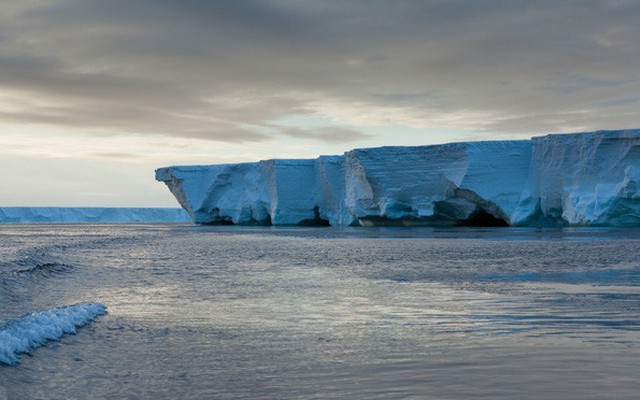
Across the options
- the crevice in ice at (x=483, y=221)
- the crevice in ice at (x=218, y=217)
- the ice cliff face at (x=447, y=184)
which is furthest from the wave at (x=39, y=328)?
the crevice in ice at (x=218, y=217)

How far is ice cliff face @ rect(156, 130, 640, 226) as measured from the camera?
2973 cm

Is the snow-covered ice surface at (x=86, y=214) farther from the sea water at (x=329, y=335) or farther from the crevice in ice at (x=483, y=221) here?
the sea water at (x=329, y=335)

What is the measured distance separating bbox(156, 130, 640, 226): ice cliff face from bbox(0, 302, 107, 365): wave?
2585 cm

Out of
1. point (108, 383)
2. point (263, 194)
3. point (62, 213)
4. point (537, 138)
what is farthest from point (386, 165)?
point (62, 213)

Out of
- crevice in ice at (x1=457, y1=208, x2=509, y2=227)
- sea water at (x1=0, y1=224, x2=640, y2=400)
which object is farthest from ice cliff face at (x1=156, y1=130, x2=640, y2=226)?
sea water at (x1=0, y1=224, x2=640, y2=400)

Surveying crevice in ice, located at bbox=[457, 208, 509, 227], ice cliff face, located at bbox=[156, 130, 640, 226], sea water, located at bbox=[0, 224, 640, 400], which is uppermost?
ice cliff face, located at bbox=[156, 130, 640, 226]

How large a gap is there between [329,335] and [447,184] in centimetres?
3011

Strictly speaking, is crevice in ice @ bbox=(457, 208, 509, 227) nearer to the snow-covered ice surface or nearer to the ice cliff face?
the ice cliff face

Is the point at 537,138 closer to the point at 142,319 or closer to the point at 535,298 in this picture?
the point at 535,298

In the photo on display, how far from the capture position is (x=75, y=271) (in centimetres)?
1345

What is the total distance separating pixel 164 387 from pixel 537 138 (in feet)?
101

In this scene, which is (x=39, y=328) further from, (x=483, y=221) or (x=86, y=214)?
(x=86, y=214)

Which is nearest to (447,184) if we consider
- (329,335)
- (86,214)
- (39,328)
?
(329,335)

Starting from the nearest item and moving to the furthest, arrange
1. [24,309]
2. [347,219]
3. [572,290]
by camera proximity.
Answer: [24,309], [572,290], [347,219]
